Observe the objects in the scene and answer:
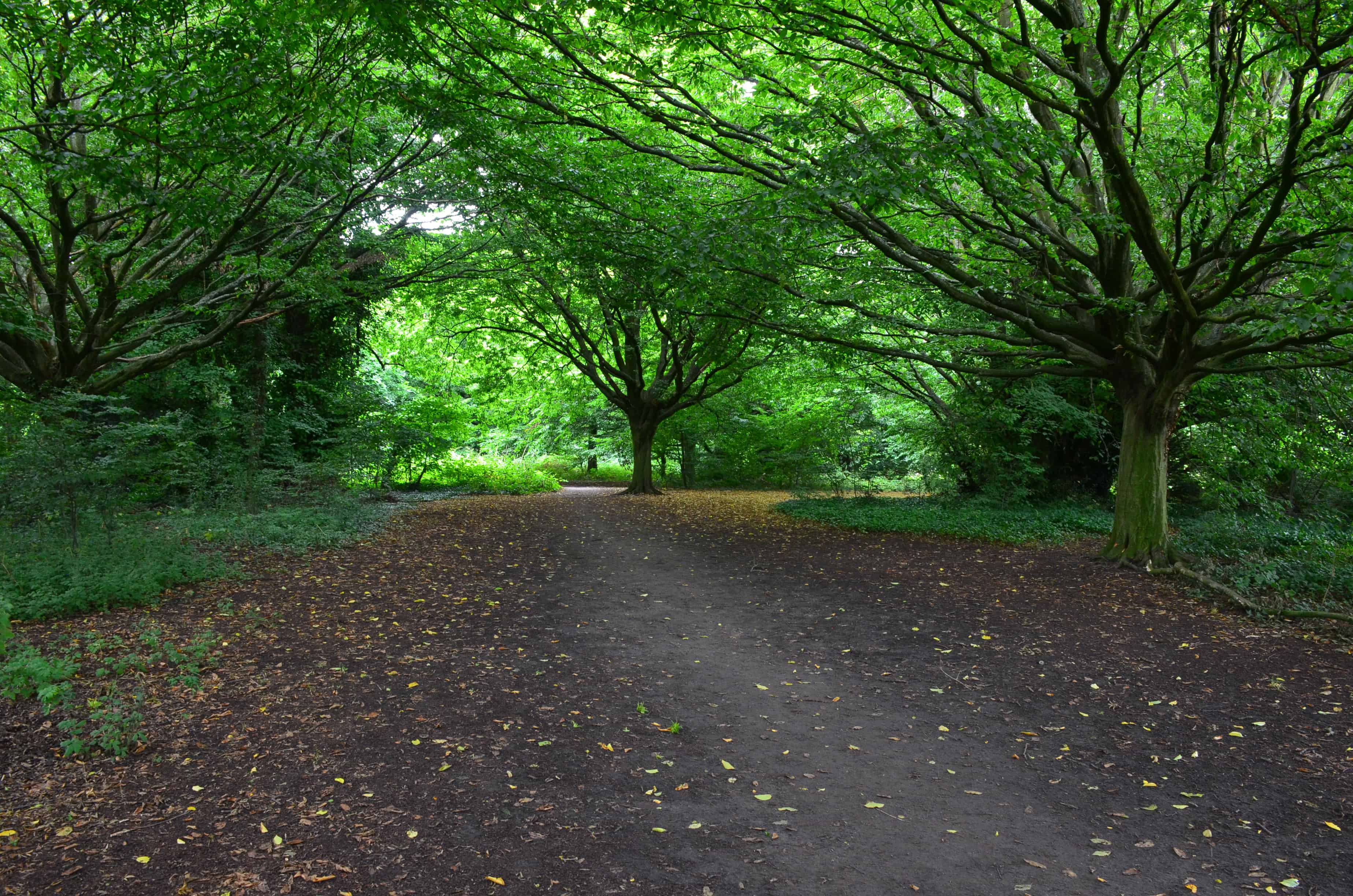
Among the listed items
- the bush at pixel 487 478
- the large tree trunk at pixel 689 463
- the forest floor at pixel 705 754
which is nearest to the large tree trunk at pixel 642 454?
the bush at pixel 487 478

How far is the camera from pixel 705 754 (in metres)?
4.25

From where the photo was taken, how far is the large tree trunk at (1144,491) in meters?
9.02

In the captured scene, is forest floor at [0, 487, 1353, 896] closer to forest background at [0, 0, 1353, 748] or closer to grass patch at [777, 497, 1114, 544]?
forest background at [0, 0, 1353, 748]

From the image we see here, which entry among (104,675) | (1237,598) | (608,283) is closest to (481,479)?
(608,283)

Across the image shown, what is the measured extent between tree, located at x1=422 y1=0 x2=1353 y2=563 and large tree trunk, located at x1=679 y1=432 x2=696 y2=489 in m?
14.5

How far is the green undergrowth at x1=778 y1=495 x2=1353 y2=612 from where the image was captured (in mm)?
7523

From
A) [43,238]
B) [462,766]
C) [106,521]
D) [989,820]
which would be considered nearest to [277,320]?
[43,238]

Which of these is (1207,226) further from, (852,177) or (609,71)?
(609,71)

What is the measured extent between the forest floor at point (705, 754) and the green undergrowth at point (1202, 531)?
1.26m

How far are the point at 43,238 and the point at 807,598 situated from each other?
11.9 metres

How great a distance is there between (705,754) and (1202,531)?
932 cm

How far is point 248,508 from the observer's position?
1119 cm

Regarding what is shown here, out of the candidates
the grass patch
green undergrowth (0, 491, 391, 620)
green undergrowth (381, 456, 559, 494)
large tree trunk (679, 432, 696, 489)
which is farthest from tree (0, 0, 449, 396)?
large tree trunk (679, 432, 696, 489)

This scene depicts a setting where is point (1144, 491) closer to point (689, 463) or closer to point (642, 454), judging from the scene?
point (642, 454)
